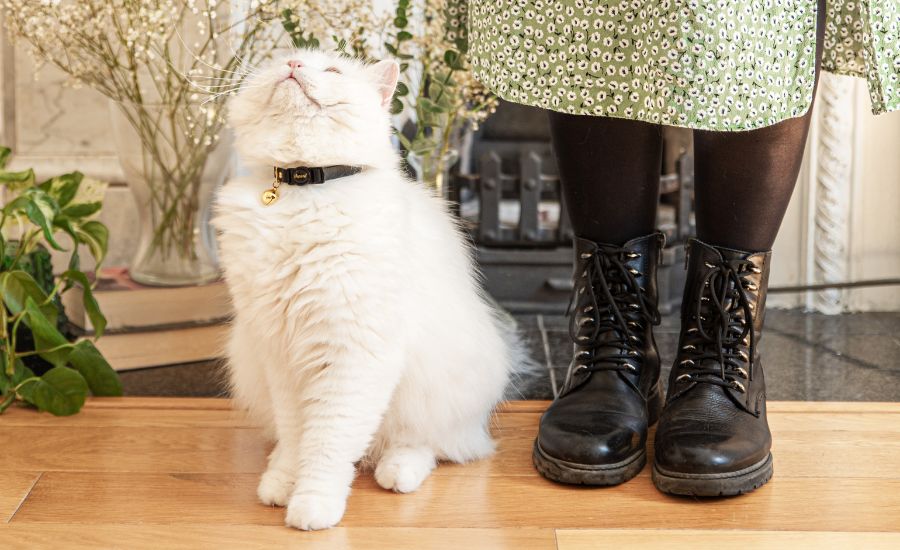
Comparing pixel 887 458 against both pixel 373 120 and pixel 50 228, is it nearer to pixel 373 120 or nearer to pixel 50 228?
pixel 373 120

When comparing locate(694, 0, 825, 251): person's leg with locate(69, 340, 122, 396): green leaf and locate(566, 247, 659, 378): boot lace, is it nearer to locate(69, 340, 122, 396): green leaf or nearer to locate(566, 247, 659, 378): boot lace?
locate(566, 247, 659, 378): boot lace

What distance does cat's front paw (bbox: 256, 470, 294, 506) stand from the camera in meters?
0.96

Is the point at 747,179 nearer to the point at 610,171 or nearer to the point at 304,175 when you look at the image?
the point at 610,171

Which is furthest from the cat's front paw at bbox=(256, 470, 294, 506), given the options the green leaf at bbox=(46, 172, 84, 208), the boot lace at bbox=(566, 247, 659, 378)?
the green leaf at bbox=(46, 172, 84, 208)

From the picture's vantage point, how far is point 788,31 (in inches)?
34.1

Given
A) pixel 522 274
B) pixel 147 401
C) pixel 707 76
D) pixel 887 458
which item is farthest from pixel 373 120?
pixel 522 274

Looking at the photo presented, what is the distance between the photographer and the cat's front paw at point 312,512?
35.1 inches

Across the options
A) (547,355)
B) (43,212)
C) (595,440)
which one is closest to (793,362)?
(547,355)

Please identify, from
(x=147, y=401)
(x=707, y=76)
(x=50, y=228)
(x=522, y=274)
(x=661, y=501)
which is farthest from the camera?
(x=522, y=274)

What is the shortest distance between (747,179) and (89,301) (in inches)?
35.9

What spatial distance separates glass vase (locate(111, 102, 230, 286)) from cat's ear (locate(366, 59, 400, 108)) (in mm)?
565

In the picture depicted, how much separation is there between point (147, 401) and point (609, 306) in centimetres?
69

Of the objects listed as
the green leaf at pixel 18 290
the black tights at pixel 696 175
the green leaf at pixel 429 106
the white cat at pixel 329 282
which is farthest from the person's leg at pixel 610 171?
the green leaf at pixel 18 290

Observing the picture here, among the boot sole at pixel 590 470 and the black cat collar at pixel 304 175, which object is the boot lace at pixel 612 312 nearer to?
the boot sole at pixel 590 470
